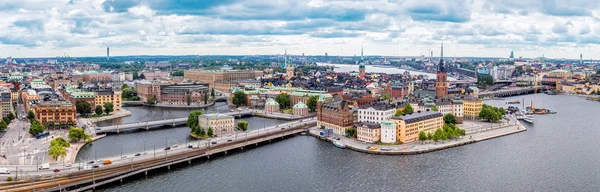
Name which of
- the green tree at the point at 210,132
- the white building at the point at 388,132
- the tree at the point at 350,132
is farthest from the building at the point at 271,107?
the white building at the point at 388,132

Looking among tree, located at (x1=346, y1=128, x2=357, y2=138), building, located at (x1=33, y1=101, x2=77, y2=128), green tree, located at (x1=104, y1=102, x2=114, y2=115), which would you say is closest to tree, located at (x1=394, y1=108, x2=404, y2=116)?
tree, located at (x1=346, y1=128, x2=357, y2=138)

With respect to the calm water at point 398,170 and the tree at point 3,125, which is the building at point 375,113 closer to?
the calm water at point 398,170

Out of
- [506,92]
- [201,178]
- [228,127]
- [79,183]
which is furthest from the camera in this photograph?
[506,92]

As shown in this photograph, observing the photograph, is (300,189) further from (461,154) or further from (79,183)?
(461,154)

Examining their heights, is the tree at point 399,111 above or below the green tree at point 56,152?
above

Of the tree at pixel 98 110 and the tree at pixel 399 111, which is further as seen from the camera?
the tree at pixel 98 110

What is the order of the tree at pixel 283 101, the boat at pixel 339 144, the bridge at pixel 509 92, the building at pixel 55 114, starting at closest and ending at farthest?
the boat at pixel 339 144
the building at pixel 55 114
the tree at pixel 283 101
the bridge at pixel 509 92

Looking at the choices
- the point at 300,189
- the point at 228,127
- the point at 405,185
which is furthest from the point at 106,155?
the point at 405,185

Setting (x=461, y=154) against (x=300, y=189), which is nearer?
(x=300, y=189)
